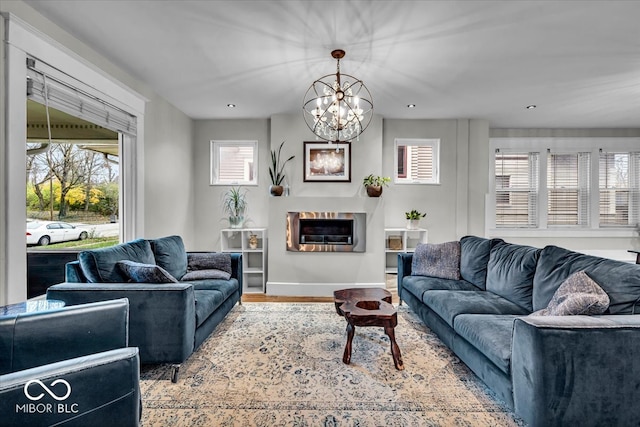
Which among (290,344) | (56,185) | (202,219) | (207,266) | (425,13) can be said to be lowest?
(290,344)

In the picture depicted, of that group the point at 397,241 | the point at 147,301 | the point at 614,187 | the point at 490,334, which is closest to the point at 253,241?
the point at 397,241

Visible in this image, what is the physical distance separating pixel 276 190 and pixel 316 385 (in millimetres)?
2881

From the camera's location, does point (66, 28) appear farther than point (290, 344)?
No

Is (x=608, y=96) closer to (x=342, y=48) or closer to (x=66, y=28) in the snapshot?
(x=342, y=48)

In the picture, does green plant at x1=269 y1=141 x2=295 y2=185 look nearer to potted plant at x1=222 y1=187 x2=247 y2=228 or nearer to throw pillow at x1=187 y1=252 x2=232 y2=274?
potted plant at x1=222 y1=187 x2=247 y2=228

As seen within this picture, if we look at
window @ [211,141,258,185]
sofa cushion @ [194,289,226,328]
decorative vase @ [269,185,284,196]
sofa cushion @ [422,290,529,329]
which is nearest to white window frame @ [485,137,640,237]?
sofa cushion @ [422,290,529,329]

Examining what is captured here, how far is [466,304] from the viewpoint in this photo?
2590 mm

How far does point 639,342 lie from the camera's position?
1.56 meters

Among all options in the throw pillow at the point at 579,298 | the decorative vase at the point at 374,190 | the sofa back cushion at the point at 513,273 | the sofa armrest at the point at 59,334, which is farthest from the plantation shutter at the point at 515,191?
the sofa armrest at the point at 59,334

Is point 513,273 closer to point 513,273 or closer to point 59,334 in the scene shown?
point 513,273

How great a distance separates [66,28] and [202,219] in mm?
3011

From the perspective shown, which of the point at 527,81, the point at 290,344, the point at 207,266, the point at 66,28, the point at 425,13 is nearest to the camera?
the point at 425,13

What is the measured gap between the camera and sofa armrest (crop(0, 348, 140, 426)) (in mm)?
1096

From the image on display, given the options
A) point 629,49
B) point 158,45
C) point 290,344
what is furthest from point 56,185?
point 629,49
